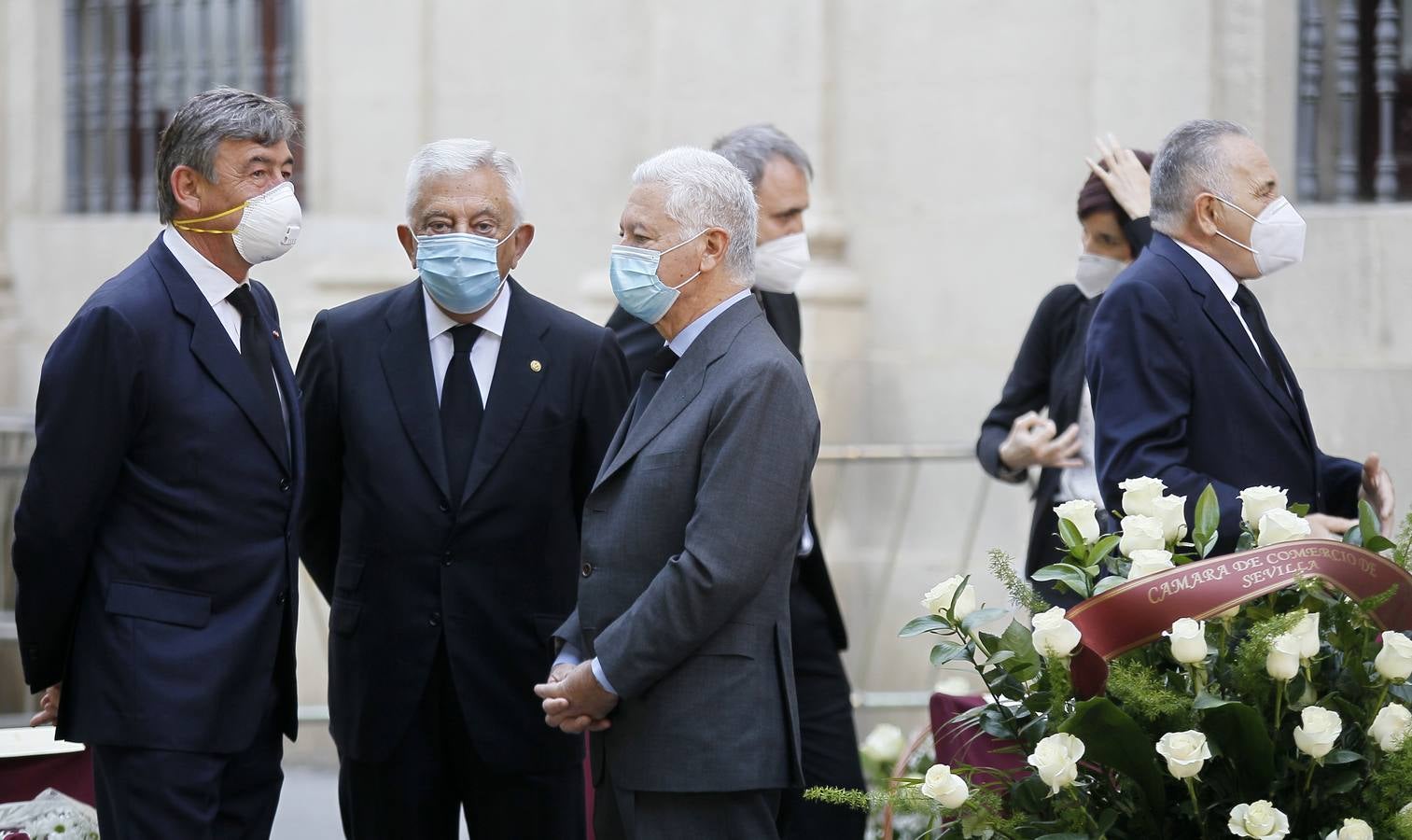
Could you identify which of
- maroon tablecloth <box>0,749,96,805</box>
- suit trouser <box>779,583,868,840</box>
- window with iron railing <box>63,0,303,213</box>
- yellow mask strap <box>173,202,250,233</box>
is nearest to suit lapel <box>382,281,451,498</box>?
yellow mask strap <box>173,202,250,233</box>

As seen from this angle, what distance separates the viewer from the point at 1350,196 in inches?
268

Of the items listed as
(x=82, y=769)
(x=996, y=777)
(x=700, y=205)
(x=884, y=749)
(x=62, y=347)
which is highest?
(x=700, y=205)

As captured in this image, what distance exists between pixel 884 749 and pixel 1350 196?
123 inches

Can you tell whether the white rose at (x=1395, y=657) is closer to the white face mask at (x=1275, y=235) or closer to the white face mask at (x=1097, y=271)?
the white face mask at (x=1275, y=235)

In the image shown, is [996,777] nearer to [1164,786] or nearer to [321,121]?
A: [1164,786]

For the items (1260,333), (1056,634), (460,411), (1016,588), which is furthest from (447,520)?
(1260,333)

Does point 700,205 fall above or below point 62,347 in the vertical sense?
above

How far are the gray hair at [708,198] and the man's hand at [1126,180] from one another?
1489 mm

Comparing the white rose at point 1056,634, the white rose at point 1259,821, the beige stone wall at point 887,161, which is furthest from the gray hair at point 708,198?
the beige stone wall at point 887,161

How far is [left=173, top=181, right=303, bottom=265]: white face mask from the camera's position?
339 centimetres

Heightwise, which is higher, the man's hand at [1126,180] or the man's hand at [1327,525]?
the man's hand at [1126,180]

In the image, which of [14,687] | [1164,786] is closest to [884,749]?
[1164,786]

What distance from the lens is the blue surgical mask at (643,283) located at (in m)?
3.19

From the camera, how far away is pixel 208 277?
134 inches
